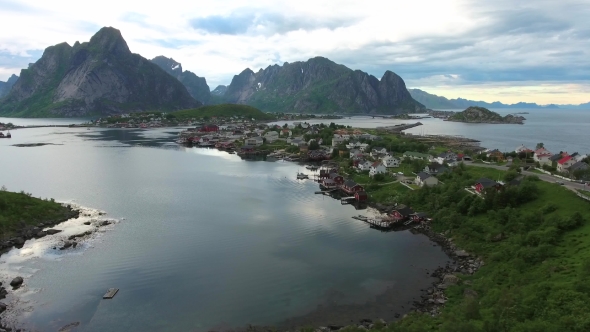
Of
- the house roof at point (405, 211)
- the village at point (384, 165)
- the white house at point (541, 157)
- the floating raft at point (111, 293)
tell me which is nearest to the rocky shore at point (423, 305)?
the house roof at point (405, 211)

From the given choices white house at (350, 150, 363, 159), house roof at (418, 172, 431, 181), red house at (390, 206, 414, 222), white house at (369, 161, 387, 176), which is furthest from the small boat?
red house at (390, 206, 414, 222)

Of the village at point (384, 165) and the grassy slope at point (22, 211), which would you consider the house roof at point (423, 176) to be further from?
the grassy slope at point (22, 211)

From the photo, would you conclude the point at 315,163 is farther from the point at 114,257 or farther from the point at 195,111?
the point at 195,111

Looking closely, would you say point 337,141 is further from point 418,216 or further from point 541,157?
point 418,216

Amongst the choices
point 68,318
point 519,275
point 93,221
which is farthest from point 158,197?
point 519,275

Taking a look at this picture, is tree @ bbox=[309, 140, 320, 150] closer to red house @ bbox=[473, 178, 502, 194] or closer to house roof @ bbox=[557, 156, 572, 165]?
house roof @ bbox=[557, 156, 572, 165]

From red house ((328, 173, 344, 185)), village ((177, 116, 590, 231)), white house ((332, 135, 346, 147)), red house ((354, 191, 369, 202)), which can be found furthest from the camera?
white house ((332, 135, 346, 147))

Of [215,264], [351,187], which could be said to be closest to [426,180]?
[351,187]
